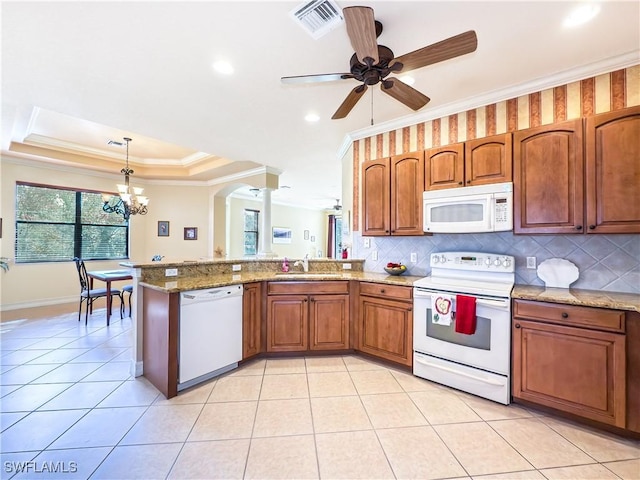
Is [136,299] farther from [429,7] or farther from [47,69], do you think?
[429,7]

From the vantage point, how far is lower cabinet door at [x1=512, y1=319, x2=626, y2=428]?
5.81 ft

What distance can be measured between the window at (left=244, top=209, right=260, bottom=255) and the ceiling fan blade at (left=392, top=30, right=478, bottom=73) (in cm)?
720

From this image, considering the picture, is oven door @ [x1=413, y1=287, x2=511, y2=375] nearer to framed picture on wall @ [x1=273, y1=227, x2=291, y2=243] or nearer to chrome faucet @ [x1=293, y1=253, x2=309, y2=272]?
chrome faucet @ [x1=293, y1=253, x2=309, y2=272]

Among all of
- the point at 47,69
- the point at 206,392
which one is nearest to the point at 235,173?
the point at 47,69

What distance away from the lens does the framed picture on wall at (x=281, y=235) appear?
9.12 meters

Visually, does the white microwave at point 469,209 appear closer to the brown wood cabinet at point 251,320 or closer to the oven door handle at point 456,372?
the oven door handle at point 456,372

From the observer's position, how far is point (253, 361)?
2.96 meters

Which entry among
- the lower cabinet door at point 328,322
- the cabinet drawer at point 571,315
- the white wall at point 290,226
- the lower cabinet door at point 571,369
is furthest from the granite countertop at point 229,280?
the white wall at point 290,226

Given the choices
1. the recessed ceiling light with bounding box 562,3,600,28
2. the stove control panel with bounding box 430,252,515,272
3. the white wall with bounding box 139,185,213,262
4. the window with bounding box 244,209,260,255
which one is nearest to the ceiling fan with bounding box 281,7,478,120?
the recessed ceiling light with bounding box 562,3,600,28

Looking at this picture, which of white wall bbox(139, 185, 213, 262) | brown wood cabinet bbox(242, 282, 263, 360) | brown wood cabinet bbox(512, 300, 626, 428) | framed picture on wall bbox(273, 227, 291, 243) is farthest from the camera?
framed picture on wall bbox(273, 227, 291, 243)

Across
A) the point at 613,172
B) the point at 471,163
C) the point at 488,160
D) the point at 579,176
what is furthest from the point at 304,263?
the point at 613,172

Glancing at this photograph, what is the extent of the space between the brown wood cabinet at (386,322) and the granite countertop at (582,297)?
36.2 inches

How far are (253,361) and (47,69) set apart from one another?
10.7 ft

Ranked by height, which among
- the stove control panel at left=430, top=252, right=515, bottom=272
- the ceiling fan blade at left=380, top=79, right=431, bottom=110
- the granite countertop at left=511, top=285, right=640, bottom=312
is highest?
the ceiling fan blade at left=380, top=79, right=431, bottom=110
